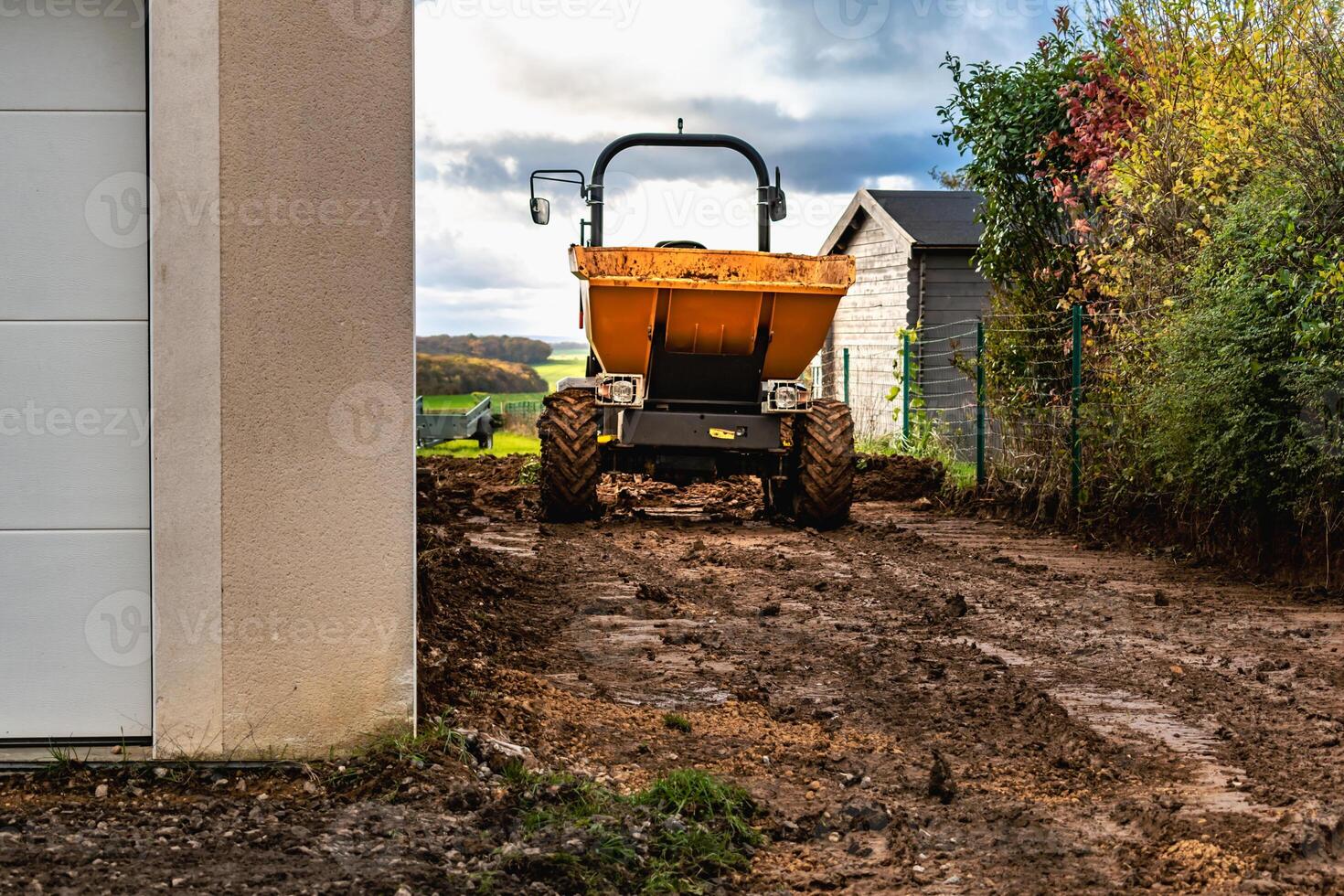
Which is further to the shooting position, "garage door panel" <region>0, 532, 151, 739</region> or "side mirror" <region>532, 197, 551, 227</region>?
"side mirror" <region>532, 197, 551, 227</region>

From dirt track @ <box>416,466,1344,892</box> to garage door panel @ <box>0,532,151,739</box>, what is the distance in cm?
142

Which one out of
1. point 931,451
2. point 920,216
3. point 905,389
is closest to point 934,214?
point 920,216

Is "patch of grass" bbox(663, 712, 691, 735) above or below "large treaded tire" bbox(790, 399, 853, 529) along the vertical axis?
below

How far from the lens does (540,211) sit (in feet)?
37.3

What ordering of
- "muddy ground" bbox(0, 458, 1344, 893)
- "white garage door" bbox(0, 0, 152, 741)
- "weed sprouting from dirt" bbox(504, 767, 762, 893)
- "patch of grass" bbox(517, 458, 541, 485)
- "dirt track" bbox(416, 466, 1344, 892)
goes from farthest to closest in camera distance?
"patch of grass" bbox(517, 458, 541, 485) → "white garage door" bbox(0, 0, 152, 741) → "dirt track" bbox(416, 466, 1344, 892) → "muddy ground" bbox(0, 458, 1344, 893) → "weed sprouting from dirt" bbox(504, 767, 762, 893)

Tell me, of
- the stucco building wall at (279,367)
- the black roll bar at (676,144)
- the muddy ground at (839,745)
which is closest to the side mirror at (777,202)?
the black roll bar at (676,144)

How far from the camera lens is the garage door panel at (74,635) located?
14.8ft

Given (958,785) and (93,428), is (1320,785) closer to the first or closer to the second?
(958,785)

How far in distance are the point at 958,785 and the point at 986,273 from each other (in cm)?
1098

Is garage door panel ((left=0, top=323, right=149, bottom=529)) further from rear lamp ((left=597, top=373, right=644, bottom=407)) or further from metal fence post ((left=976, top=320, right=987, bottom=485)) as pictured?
metal fence post ((left=976, top=320, right=987, bottom=485))

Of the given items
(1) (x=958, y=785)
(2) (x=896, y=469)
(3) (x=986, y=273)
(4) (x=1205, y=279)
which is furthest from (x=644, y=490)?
(1) (x=958, y=785)

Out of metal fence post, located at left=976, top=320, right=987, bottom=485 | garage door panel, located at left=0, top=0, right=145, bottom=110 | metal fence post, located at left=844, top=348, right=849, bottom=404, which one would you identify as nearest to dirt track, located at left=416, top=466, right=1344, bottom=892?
garage door panel, located at left=0, top=0, right=145, bottom=110

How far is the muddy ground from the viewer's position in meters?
3.80

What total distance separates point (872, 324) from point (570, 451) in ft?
41.9
